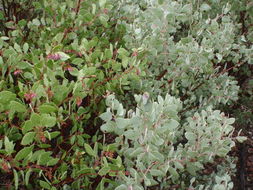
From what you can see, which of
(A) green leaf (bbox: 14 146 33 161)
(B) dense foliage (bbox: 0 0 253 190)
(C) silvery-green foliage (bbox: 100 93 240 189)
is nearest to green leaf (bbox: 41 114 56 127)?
(B) dense foliage (bbox: 0 0 253 190)

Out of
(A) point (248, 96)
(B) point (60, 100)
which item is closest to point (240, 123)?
(A) point (248, 96)

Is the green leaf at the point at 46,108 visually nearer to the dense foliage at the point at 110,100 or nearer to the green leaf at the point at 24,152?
the dense foliage at the point at 110,100

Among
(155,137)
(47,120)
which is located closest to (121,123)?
(155,137)

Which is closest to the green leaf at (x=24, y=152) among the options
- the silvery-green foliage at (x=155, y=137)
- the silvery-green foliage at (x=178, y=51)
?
the silvery-green foliage at (x=155, y=137)

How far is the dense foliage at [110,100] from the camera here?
1739 mm

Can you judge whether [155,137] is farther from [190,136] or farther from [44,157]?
[44,157]

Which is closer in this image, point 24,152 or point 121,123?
point 24,152

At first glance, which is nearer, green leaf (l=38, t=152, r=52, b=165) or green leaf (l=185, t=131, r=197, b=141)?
green leaf (l=38, t=152, r=52, b=165)

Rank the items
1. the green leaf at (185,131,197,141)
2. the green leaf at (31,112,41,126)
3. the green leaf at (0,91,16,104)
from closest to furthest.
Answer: the green leaf at (31,112,41,126) < the green leaf at (0,91,16,104) < the green leaf at (185,131,197,141)

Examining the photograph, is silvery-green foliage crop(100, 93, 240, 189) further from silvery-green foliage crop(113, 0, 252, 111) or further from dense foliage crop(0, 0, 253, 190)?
silvery-green foliage crop(113, 0, 252, 111)

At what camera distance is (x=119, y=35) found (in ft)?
9.89

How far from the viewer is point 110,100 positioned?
1.92 meters

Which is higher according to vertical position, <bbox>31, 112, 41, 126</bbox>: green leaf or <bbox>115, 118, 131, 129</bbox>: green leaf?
<bbox>31, 112, 41, 126</bbox>: green leaf

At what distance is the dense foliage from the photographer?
1.74 m
